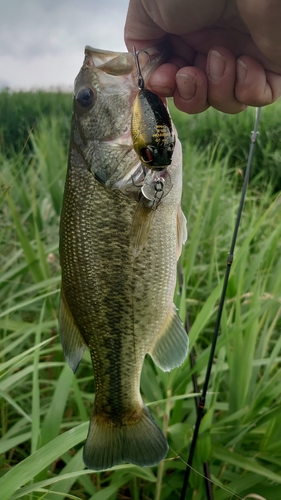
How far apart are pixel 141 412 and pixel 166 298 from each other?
0.33 metres

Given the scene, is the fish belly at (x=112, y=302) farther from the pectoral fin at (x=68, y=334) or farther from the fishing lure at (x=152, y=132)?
the fishing lure at (x=152, y=132)

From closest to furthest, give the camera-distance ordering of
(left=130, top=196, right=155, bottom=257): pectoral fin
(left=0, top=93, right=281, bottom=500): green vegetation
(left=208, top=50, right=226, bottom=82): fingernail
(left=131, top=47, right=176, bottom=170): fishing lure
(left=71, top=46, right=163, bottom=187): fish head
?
(left=131, top=47, right=176, bottom=170): fishing lure, (left=130, top=196, right=155, bottom=257): pectoral fin, (left=71, top=46, right=163, bottom=187): fish head, (left=0, top=93, right=281, bottom=500): green vegetation, (left=208, top=50, right=226, bottom=82): fingernail

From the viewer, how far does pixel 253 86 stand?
1490 millimetres

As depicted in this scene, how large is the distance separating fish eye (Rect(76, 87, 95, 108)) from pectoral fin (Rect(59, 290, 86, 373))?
0.53 meters

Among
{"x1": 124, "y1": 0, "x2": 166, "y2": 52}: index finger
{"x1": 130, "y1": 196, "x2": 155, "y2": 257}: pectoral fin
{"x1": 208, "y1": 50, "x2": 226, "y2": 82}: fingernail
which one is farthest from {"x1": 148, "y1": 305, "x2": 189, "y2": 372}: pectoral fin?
{"x1": 124, "y1": 0, "x2": 166, "y2": 52}: index finger

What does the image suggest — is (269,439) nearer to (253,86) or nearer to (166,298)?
(166,298)

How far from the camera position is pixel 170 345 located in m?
1.21

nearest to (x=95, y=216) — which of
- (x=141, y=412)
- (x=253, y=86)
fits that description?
(x=141, y=412)

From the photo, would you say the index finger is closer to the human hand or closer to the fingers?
the human hand

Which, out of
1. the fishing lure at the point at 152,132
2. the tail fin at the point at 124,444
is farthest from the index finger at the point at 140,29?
the tail fin at the point at 124,444

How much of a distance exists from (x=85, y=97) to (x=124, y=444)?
3.10 ft

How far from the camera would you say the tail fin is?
3.46 feet

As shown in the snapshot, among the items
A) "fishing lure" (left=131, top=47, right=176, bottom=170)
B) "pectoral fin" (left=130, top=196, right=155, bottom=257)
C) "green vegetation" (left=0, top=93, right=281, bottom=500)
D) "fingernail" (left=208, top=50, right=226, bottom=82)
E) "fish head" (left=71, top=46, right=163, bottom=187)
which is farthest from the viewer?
"fingernail" (left=208, top=50, right=226, bottom=82)

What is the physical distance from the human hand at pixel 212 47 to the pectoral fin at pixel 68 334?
2.19 feet
